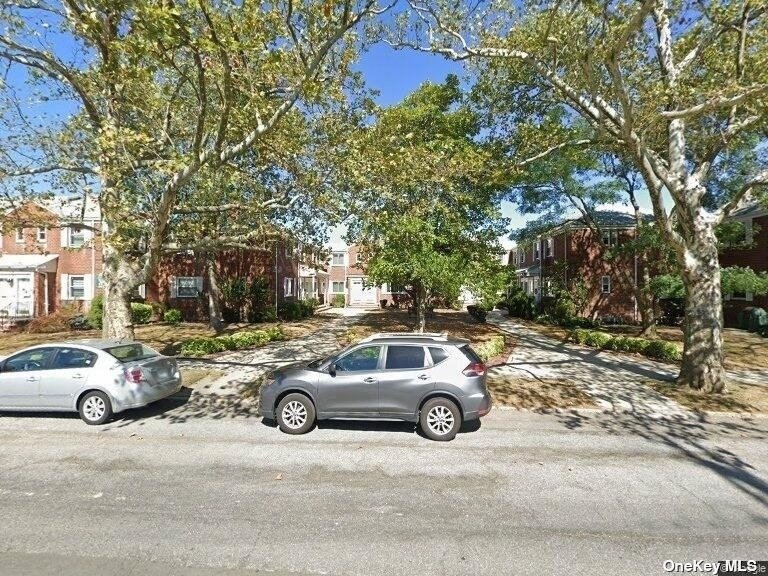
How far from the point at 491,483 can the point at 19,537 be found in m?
5.24

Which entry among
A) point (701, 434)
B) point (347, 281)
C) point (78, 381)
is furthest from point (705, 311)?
point (347, 281)

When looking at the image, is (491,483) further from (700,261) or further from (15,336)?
(15,336)

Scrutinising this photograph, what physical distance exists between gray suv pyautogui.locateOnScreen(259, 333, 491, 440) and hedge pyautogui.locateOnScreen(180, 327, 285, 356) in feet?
27.3

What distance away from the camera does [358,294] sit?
149ft

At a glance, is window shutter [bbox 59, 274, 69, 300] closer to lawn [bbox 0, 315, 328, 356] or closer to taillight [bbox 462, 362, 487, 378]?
lawn [bbox 0, 315, 328, 356]

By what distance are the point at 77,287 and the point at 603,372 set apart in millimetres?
29148

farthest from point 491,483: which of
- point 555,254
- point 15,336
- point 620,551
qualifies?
point 555,254

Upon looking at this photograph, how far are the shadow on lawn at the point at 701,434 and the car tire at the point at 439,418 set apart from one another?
95.8 inches

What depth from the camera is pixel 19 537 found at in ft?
13.4

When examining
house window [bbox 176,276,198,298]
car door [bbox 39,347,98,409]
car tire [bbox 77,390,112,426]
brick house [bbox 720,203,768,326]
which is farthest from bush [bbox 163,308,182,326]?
brick house [bbox 720,203,768,326]

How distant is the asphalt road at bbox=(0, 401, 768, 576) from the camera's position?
3.80m

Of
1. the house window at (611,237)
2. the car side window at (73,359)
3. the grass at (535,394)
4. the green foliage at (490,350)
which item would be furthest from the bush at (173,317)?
the house window at (611,237)

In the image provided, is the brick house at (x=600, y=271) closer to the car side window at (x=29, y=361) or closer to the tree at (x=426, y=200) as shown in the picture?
the tree at (x=426, y=200)

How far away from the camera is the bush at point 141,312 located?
23.0 metres
